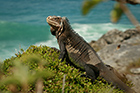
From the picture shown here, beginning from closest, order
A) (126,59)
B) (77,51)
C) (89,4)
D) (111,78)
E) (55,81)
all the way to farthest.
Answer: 1. (89,4)
2. (55,81)
3. (77,51)
4. (111,78)
5. (126,59)

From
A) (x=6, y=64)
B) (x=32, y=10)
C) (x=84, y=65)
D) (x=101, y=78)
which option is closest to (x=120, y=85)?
(x=101, y=78)

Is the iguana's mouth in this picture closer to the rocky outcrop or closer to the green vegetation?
the green vegetation

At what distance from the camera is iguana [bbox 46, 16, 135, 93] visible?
462 centimetres

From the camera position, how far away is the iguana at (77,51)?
4625mm

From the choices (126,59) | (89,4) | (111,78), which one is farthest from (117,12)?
(126,59)

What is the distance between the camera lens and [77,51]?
15.3 feet

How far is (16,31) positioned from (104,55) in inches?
593

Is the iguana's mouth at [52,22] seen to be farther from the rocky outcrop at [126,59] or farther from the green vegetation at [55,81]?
the rocky outcrop at [126,59]

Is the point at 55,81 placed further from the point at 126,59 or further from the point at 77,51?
the point at 126,59

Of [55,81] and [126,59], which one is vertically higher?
[55,81]

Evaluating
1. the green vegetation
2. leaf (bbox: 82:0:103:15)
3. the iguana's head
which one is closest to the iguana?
the iguana's head

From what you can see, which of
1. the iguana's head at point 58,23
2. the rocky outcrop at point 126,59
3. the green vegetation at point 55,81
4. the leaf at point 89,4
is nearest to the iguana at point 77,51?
the iguana's head at point 58,23

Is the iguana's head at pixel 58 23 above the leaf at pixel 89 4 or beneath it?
above

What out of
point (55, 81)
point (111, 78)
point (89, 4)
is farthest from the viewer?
point (111, 78)
